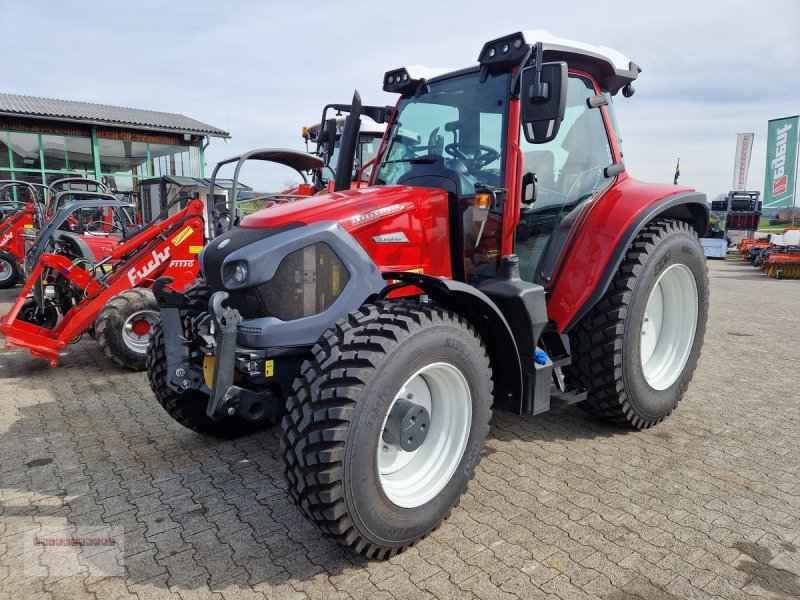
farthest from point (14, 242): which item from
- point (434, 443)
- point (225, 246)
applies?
point (434, 443)

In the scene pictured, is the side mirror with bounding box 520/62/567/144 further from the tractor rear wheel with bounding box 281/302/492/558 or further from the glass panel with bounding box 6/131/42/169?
the glass panel with bounding box 6/131/42/169

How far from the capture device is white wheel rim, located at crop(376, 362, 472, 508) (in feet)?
8.55

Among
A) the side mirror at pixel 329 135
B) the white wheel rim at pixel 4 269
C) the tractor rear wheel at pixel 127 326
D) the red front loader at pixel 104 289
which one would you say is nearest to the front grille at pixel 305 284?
the side mirror at pixel 329 135

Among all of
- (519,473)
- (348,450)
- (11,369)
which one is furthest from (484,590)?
(11,369)

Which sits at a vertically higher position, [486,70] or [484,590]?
[486,70]

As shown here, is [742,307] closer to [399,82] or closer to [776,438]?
[776,438]

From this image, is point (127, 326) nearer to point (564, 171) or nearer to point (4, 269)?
point (564, 171)

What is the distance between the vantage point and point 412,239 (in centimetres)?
301

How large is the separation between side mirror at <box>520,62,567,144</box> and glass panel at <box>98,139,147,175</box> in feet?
61.8

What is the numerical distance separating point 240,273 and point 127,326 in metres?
3.41

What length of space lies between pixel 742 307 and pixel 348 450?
910 cm

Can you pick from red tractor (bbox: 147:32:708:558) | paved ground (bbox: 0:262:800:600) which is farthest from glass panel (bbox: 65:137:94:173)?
red tractor (bbox: 147:32:708:558)

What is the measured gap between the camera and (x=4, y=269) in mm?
10664

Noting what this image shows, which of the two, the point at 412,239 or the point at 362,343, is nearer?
the point at 362,343
